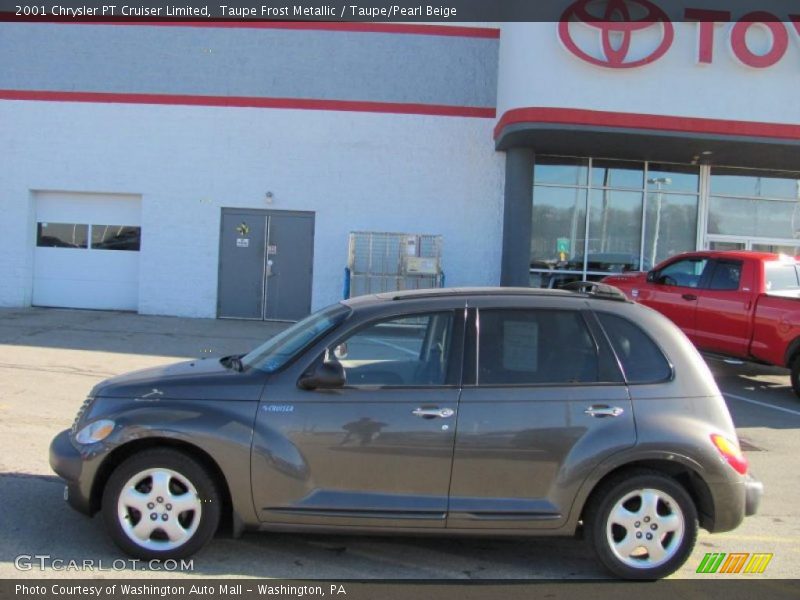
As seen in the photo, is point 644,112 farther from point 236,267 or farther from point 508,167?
point 236,267

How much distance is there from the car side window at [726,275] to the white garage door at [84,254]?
12.0m

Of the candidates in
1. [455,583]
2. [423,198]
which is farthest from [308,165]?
[455,583]

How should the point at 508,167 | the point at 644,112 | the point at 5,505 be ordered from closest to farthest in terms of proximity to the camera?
the point at 5,505 < the point at 644,112 < the point at 508,167

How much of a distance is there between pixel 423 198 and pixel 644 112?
4.92 m

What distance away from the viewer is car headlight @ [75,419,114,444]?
13.6ft

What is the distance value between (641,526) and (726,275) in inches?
292

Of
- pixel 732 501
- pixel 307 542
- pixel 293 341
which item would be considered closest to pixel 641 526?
pixel 732 501

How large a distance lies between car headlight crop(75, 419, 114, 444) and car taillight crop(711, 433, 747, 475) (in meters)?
3.44

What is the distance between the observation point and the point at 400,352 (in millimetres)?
4449

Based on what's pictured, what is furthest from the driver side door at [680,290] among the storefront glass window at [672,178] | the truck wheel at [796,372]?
the storefront glass window at [672,178]

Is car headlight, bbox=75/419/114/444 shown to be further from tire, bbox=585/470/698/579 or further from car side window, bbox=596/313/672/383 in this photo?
car side window, bbox=596/313/672/383

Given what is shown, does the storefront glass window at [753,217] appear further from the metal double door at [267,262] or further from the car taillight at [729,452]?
the car taillight at [729,452]

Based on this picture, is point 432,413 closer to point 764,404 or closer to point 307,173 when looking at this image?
point 764,404

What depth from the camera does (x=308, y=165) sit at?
1583cm
